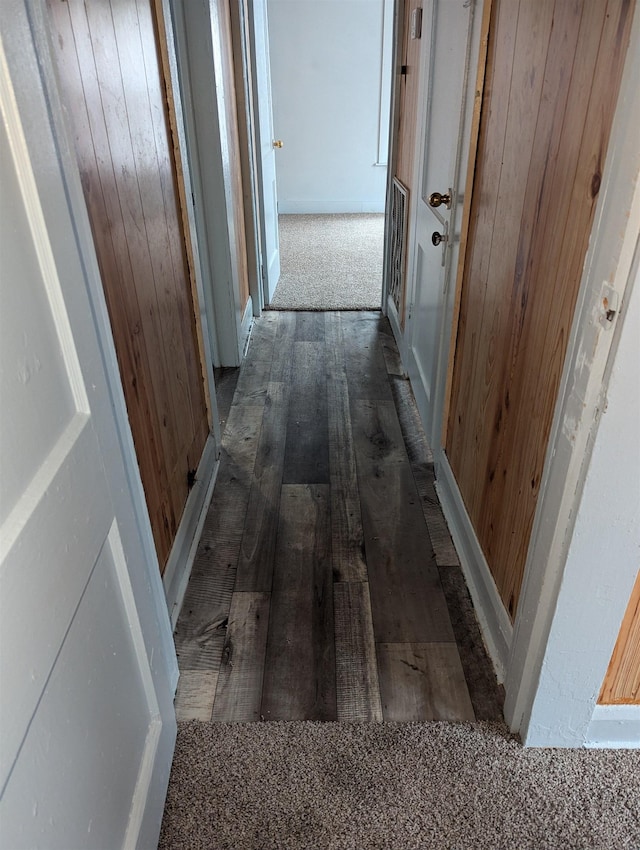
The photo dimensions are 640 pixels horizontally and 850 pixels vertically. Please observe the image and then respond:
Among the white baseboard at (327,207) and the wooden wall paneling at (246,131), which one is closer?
the wooden wall paneling at (246,131)

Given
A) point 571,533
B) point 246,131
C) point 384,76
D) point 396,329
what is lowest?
point 396,329

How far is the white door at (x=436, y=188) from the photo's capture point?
1909mm

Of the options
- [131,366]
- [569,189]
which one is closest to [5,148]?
[131,366]

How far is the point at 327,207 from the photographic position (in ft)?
22.1

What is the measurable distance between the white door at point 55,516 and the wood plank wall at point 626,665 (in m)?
Answer: 0.97

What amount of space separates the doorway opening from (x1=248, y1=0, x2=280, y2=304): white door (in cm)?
52

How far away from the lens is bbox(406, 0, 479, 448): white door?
6.26 ft

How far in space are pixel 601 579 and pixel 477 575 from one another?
0.66 m

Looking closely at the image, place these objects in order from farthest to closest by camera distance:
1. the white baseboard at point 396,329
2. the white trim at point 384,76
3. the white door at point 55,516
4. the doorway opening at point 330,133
A: the white trim at point 384,76
the doorway opening at point 330,133
the white baseboard at point 396,329
the white door at point 55,516

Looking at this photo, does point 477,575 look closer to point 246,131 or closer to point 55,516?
point 55,516

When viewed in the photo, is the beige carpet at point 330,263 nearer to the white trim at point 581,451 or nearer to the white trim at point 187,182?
the white trim at point 187,182

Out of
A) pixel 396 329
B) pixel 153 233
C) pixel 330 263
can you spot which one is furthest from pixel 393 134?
pixel 153 233

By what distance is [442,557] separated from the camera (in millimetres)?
1939

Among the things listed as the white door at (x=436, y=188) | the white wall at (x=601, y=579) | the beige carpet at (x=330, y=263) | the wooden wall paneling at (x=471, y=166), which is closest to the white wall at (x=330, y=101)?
the beige carpet at (x=330, y=263)
